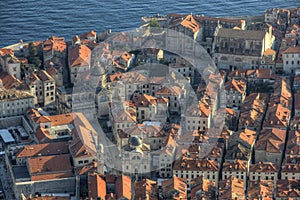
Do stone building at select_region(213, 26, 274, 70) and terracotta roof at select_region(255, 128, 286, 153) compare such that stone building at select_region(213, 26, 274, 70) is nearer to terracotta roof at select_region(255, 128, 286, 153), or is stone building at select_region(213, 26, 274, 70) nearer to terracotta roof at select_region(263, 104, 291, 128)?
terracotta roof at select_region(263, 104, 291, 128)

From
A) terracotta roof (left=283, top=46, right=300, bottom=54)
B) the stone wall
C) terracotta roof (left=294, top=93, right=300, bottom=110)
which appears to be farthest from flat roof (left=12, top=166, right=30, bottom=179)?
terracotta roof (left=283, top=46, right=300, bottom=54)

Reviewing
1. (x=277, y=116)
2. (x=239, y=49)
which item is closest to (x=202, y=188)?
(x=277, y=116)

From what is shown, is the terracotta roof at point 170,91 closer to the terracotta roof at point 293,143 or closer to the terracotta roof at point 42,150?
the terracotta roof at point 293,143

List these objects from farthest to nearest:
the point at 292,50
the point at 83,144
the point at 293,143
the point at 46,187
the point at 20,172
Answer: the point at 292,50, the point at 293,143, the point at 83,144, the point at 20,172, the point at 46,187

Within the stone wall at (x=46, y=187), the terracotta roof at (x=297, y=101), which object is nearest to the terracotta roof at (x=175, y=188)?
the stone wall at (x=46, y=187)

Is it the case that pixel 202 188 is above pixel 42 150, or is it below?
below

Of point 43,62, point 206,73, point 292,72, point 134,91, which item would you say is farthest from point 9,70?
point 292,72

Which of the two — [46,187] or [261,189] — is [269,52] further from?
[46,187]
